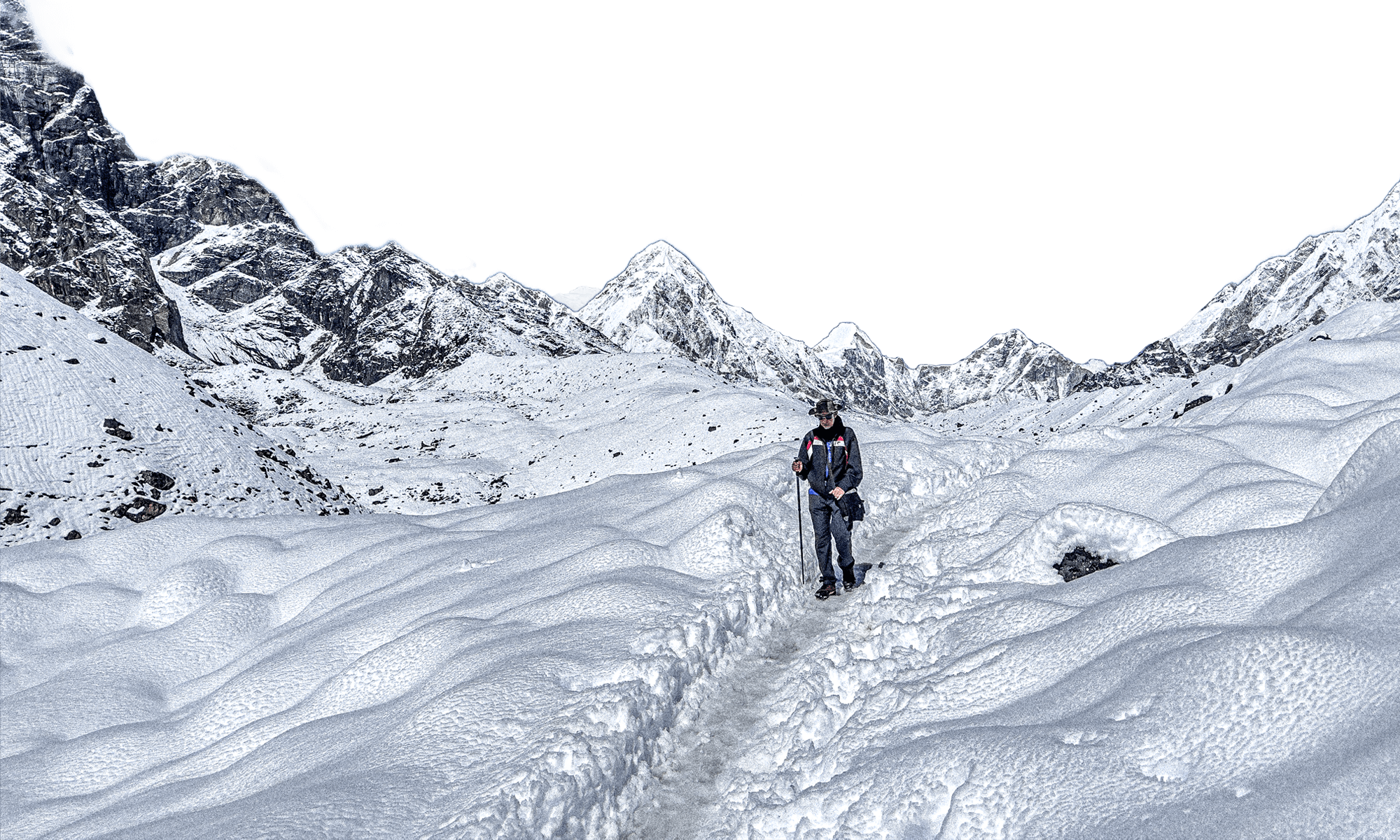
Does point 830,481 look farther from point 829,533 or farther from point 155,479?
point 155,479

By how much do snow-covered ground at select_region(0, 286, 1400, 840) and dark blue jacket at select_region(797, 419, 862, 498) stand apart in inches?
65.7

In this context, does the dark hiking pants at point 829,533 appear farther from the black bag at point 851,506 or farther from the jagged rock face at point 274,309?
the jagged rock face at point 274,309

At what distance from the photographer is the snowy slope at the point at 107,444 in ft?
78.2

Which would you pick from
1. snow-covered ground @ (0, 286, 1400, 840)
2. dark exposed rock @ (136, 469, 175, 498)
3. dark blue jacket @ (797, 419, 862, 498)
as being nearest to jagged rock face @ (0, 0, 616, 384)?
dark exposed rock @ (136, 469, 175, 498)

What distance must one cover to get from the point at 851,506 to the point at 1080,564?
3514 mm

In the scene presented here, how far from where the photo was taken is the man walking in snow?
12070 mm

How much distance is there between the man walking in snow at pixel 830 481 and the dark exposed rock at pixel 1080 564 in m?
3.26

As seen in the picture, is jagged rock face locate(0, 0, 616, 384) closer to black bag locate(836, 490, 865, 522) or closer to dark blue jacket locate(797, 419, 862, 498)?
dark blue jacket locate(797, 419, 862, 498)

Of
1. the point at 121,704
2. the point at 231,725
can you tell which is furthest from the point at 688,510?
the point at 121,704

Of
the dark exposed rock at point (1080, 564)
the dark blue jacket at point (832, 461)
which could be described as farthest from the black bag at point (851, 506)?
the dark exposed rock at point (1080, 564)

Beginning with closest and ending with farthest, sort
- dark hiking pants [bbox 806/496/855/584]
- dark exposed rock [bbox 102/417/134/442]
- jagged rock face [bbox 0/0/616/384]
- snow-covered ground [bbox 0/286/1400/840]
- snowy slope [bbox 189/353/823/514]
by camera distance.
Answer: snow-covered ground [bbox 0/286/1400/840]
dark hiking pants [bbox 806/496/855/584]
dark exposed rock [bbox 102/417/134/442]
snowy slope [bbox 189/353/823/514]
jagged rock face [bbox 0/0/616/384]

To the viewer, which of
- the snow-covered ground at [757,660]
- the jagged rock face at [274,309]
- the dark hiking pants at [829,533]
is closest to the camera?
the snow-covered ground at [757,660]

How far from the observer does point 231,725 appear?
31.9ft

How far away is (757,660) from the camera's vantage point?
9.88 meters
